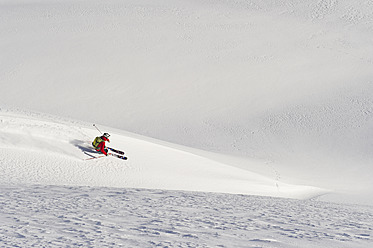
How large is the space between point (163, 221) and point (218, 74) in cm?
1841

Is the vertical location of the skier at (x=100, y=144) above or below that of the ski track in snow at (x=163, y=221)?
above

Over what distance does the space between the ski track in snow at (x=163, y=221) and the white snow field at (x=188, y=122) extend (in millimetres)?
25

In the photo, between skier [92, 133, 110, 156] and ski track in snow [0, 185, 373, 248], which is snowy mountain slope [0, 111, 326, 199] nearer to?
skier [92, 133, 110, 156]

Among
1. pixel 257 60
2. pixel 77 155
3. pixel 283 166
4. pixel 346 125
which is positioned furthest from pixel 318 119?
pixel 77 155

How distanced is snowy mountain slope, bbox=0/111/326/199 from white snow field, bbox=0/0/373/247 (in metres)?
0.04

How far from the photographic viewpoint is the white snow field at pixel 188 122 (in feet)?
14.4

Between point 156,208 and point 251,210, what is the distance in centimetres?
113

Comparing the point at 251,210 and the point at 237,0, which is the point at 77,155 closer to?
the point at 251,210

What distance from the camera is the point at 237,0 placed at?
30281mm

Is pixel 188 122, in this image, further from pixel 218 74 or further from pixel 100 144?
pixel 100 144

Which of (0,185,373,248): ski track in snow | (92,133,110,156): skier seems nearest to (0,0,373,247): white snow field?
(0,185,373,248): ski track in snow

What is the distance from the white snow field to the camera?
4.39 m

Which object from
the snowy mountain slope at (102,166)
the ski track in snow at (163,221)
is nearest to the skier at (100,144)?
the snowy mountain slope at (102,166)

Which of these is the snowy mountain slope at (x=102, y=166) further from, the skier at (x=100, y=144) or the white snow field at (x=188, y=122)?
the skier at (x=100, y=144)
